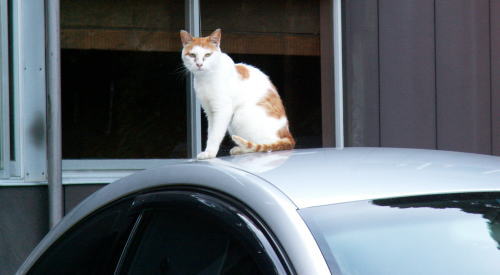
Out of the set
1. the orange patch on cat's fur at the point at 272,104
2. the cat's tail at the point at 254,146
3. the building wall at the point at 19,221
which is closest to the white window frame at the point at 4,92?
the building wall at the point at 19,221

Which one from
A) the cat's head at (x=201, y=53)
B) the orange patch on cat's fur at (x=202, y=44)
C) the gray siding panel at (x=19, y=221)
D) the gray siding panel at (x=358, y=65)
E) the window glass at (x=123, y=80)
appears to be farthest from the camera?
the gray siding panel at (x=358, y=65)

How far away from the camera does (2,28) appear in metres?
7.21

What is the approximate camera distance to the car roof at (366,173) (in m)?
2.41

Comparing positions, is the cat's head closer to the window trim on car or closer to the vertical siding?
the window trim on car

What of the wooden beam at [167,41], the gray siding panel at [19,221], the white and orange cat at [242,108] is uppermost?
the wooden beam at [167,41]

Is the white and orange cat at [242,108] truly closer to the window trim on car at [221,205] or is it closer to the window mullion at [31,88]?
the window trim on car at [221,205]

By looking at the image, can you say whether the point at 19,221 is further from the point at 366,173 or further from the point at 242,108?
the point at 366,173

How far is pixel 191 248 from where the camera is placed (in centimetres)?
264

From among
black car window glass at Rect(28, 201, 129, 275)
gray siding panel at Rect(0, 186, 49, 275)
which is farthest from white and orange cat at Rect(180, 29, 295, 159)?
gray siding panel at Rect(0, 186, 49, 275)

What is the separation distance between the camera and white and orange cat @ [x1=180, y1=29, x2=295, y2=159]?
5.09 m

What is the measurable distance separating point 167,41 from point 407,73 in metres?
2.12

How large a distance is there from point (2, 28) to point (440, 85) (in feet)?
12.4

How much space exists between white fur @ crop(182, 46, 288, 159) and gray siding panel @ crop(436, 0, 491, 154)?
3243mm

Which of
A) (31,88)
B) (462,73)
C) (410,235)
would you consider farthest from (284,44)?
(410,235)
